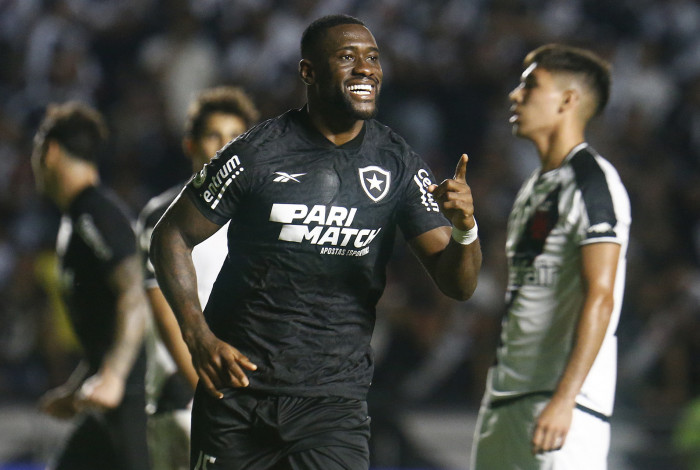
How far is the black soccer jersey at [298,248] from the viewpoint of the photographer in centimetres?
377

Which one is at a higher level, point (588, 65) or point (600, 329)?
point (588, 65)

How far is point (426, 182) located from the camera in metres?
4.02

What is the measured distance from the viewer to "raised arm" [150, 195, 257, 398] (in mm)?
3596

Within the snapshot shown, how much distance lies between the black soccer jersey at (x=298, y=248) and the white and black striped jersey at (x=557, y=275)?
2.44ft

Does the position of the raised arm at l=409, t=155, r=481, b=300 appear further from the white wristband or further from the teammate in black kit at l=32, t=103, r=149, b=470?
the teammate in black kit at l=32, t=103, r=149, b=470

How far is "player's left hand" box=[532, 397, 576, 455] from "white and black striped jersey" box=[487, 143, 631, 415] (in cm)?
22

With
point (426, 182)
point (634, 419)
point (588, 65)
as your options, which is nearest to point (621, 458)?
point (634, 419)

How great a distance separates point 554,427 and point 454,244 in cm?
83

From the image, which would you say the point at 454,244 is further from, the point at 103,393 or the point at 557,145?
the point at 103,393

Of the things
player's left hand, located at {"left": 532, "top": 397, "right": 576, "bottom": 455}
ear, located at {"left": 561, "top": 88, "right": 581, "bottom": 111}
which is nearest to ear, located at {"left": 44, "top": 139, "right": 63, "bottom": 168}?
ear, located at {"left": 561, "top": 88, "right": 581, "bottom": 111}

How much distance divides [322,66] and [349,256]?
667 millimetres

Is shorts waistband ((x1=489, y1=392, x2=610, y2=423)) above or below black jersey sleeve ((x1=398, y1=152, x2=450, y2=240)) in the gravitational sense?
below

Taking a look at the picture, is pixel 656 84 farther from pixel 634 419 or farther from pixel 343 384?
pixel 343 384

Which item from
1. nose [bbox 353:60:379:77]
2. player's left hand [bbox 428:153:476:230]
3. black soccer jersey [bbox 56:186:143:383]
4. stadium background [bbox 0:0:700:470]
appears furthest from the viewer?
stadium background [bbox 0:0:700:470]
